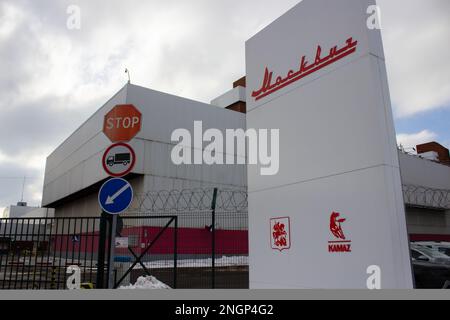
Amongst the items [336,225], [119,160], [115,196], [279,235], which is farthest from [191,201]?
[336,225]

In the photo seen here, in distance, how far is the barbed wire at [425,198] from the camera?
27.2 meters

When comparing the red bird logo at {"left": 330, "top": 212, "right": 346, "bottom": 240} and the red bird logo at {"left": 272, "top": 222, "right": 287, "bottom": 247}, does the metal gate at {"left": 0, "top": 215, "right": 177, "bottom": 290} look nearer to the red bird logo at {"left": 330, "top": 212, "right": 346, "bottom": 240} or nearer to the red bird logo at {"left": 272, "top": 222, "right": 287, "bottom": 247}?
the red bird logo at {"left": 272, "top": 222, "right": 287, "bottom": 247}

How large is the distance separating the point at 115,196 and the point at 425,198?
94.4ft

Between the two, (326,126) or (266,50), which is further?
(266,50)

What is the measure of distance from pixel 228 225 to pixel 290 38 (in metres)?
19.3

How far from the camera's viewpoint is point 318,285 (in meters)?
5.34

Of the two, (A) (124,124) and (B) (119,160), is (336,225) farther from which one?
(A) (124,124)

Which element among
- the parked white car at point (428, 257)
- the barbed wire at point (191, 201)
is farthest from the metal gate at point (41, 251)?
the barbed wire at point (191, 201)

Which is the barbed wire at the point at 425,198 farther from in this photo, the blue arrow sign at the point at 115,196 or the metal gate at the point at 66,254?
the blue arrow sign at the point at 115,196

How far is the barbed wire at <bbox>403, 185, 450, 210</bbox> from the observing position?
27.2 meters

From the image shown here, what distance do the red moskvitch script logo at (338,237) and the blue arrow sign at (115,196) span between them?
9.57 feet

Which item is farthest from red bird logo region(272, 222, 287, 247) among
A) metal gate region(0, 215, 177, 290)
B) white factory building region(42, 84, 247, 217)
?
white factory building region(42, 84, 247, 217)
